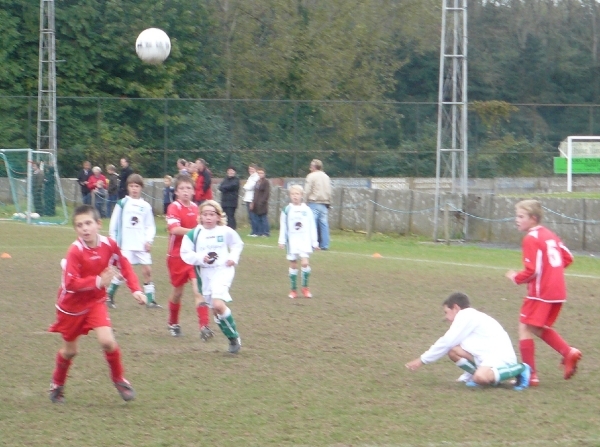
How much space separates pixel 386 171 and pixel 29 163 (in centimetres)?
1436

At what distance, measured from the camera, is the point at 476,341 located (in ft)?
25.1

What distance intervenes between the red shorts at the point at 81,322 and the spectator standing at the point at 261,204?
1541 cm

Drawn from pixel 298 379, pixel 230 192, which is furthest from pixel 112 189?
pixel 298 379

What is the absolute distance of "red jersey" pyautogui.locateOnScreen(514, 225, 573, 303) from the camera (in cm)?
765

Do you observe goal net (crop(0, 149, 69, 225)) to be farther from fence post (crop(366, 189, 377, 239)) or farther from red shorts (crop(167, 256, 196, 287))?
red shorts (crop(167, 256, 196, 287))

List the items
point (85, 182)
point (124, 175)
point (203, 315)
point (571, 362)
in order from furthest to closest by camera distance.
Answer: point (85, 182)
point (124, 175)
point (203, 315)
point (571, 362)

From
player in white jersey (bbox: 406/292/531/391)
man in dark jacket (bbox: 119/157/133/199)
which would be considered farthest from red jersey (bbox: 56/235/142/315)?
man in dark jacket (bbox: 119/157/133/199)

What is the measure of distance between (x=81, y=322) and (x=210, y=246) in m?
2.32

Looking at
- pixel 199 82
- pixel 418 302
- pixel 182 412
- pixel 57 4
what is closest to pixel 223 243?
pixel 182 412

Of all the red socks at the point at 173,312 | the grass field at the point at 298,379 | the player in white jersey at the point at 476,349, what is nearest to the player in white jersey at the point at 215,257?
the grass field at the point at 298,379

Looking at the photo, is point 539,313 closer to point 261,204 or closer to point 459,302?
point 459,302

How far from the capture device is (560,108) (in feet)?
130

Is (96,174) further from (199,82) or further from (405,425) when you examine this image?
(405,425)

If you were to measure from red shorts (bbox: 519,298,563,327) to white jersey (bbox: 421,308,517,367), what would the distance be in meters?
0.26
